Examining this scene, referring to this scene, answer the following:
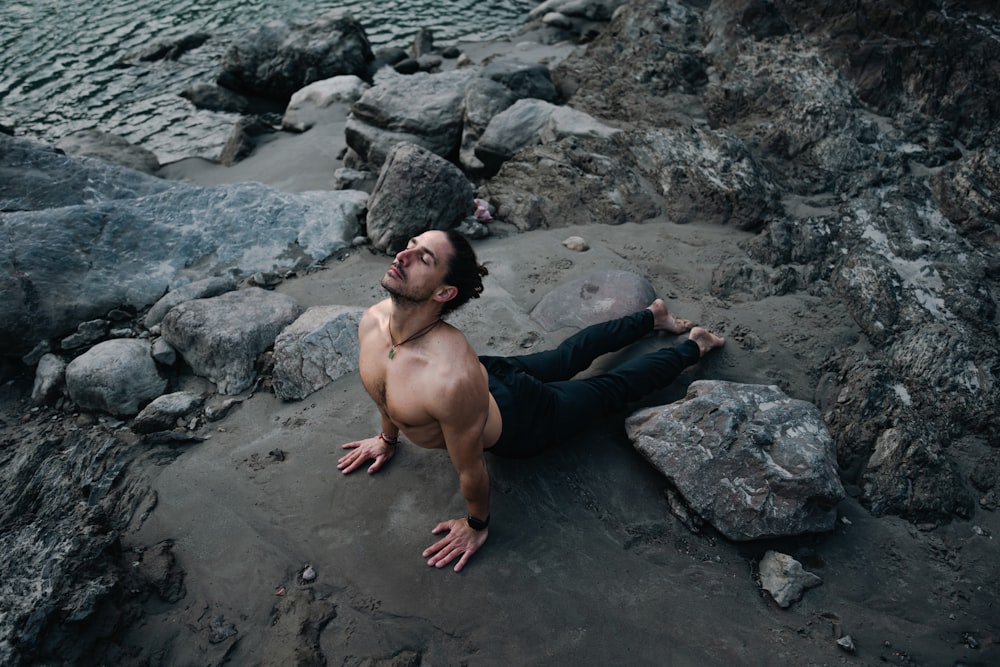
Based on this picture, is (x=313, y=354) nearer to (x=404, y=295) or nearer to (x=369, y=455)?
(x=369, y=455)

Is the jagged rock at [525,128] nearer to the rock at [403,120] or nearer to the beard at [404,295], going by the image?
the rock at [403,120]

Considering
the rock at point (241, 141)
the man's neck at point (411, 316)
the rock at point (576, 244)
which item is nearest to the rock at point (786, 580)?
the man's neck at point (411, 316)

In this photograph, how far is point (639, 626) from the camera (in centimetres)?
349

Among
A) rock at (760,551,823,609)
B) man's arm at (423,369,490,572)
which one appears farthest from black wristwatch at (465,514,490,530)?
rock at (760,551,823,609)

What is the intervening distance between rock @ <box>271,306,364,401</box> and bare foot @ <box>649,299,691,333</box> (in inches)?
92.8

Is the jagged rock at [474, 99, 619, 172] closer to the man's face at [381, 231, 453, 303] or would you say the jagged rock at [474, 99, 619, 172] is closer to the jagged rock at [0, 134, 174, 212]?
the jagged rock at [0, 134, 174, 212]

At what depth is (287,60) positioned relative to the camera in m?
12.3

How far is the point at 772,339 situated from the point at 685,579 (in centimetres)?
221

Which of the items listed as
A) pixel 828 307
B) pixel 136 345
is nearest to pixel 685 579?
pixel 828 307

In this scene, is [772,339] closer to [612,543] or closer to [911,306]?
[911,306]

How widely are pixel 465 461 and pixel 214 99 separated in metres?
10.9

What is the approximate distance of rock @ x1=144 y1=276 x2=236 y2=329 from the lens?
5.84 metres

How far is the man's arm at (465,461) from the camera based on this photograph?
341 cm

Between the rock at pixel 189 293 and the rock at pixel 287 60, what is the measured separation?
741 cm
